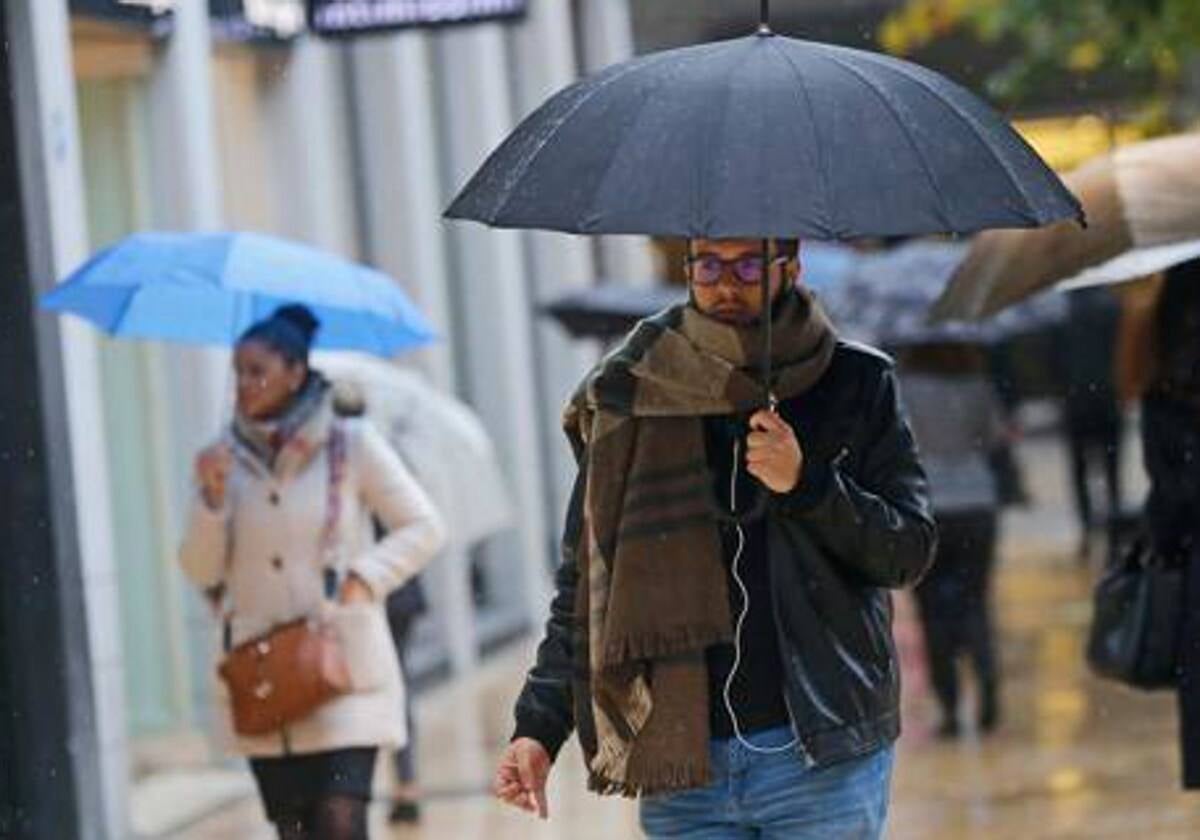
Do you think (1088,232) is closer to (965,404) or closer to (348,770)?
(348,770)

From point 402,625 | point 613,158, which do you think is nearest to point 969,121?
point 613,158

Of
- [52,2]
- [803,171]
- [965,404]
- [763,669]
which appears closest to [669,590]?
[763,669]

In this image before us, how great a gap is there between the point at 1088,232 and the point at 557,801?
13.7ft

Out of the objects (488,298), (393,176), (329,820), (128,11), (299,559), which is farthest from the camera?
(488,298)

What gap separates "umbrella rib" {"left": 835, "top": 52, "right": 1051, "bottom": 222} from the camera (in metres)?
5.28

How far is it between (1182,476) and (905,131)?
102 inches

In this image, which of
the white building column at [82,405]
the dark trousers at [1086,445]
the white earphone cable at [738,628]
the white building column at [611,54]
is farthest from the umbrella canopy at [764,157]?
the white building column at [611,54]

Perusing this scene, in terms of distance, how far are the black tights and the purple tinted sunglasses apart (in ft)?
9.01

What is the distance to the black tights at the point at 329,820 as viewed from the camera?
7809mm

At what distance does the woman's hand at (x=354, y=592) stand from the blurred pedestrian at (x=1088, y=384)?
37.3 feet

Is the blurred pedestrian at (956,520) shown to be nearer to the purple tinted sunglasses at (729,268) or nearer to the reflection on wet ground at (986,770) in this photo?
the reflection on wet ground at (986,770)

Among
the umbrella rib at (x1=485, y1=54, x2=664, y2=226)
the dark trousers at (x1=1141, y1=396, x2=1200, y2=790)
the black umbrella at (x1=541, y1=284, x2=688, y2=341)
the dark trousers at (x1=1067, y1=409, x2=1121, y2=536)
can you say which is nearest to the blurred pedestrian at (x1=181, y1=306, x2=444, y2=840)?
the dark trousers at (x1=1141, y1=396, x2=1200, y2=790)

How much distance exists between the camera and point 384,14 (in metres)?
12.5

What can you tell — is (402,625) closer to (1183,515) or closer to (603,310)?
(603,310)
